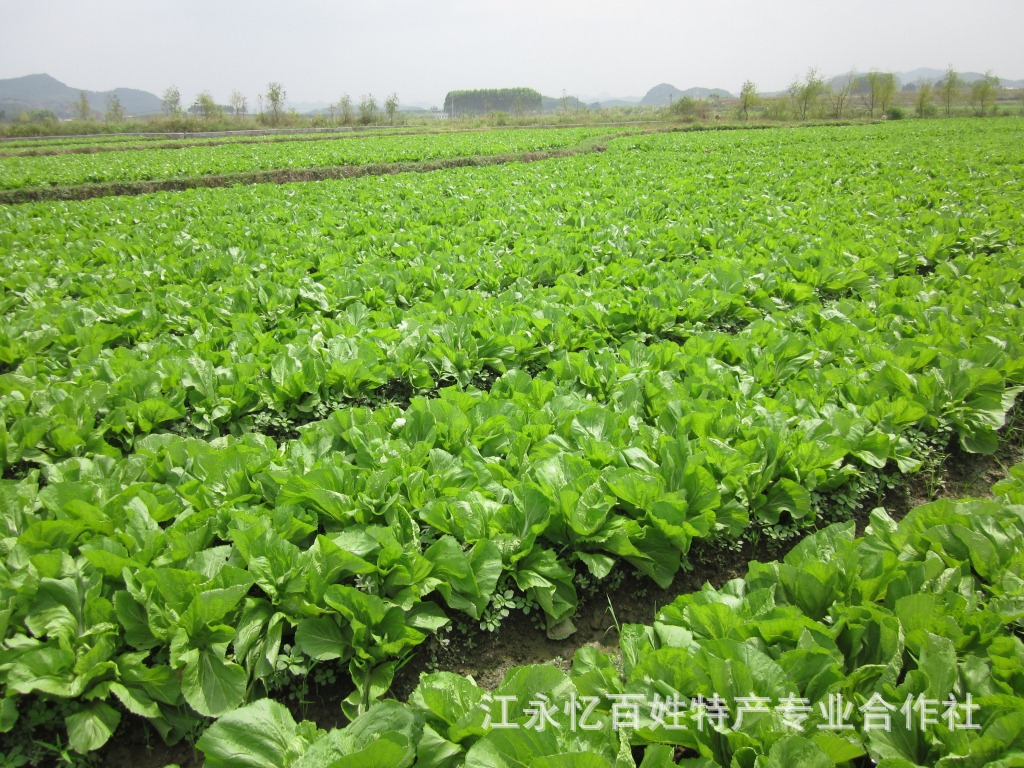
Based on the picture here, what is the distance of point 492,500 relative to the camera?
10.1ft

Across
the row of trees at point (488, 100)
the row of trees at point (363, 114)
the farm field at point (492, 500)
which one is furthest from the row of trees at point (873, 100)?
the row of trees at point (488, 100)

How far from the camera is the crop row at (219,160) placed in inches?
788

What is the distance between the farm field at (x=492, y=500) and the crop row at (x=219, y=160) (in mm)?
16374

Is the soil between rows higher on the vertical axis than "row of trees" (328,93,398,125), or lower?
lower

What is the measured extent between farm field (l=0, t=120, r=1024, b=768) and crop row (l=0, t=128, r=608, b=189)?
16.4 metres

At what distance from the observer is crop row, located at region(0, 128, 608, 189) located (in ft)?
65.7

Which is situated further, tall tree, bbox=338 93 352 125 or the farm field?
tall tree, bbox=338 93 352 125

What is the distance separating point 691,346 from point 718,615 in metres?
3.16

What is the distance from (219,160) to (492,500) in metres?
27.2

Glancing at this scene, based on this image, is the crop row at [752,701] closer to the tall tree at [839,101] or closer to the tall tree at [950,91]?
the tall tree at [839,101]

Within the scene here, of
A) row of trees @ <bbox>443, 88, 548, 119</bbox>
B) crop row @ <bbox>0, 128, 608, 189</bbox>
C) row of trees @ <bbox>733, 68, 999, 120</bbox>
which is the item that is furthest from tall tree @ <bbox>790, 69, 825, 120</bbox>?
row of trees @ <bbox>443, 88, 548, 119</bbox>

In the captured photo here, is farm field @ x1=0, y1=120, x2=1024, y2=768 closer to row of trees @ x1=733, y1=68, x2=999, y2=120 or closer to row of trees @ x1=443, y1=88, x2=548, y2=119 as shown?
row of trees @ x1=733, y1=68, x2=999, y2=120

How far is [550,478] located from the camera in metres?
3.08

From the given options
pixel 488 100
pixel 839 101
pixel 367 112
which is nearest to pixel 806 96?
pixel 839 101
